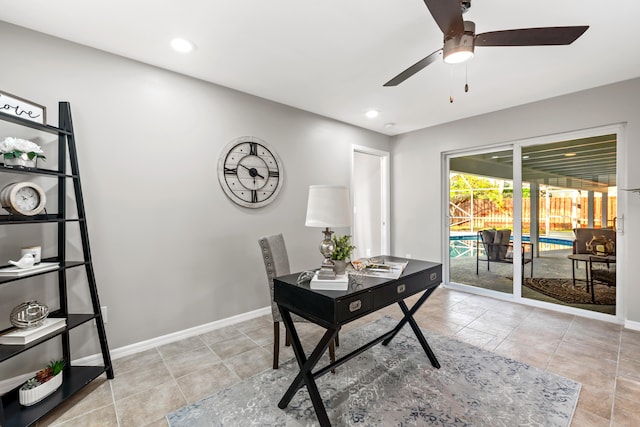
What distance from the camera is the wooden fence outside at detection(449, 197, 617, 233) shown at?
3248mm

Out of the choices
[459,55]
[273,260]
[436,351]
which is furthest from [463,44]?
[436,351]

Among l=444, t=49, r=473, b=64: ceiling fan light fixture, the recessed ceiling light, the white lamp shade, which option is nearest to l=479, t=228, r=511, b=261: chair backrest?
l=444, t=49, r=473, b=64: ceiling fan light fixture

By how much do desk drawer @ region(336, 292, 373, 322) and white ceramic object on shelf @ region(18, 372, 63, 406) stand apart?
1861 millimetres

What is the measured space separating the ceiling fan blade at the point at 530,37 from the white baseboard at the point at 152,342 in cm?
314

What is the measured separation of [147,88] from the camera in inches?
98.7

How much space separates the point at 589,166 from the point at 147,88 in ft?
15.7

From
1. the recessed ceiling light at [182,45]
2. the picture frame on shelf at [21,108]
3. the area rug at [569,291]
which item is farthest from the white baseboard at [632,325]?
the picture frame on shelf at [21,108]

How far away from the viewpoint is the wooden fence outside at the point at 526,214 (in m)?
3.25

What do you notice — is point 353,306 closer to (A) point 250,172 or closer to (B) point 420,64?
(B) point 420,64

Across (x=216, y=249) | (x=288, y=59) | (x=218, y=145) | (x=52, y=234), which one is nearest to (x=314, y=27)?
(x=288, y=59)

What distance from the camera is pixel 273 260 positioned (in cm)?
225

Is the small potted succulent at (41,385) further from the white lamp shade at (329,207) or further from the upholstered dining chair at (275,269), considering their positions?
the white lamp shade at (329,207)

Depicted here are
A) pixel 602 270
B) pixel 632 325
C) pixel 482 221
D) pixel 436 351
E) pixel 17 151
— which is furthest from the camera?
pixel 482 221

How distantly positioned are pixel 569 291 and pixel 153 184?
483 centimetres
